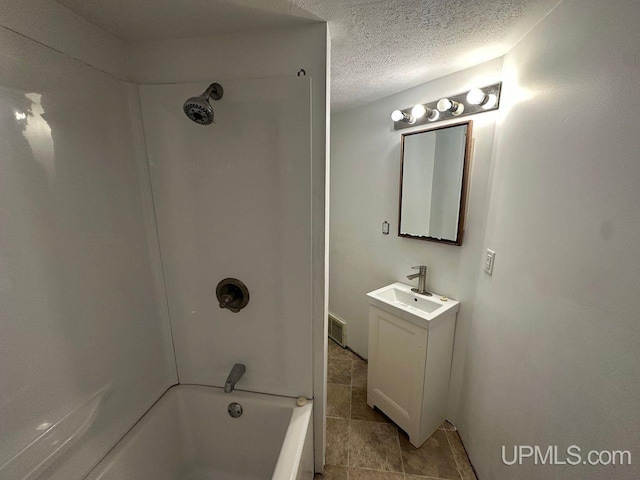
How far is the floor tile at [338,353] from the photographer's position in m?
2.29

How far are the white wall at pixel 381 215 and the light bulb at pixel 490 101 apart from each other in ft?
0.18

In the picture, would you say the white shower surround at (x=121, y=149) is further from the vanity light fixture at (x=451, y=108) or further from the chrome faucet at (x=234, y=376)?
the vanity light fixture at (x=451, y=108)

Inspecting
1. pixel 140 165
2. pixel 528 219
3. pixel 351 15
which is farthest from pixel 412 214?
pixel 140 165

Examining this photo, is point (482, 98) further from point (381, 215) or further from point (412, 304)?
point (412, 304)

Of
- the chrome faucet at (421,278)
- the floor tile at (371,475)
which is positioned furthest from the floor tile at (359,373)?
the chrome faucet at (421,278)

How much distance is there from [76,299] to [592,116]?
5.82 ft

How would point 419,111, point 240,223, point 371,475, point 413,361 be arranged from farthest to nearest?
point 419,111 < point 413,361 < point 371,475 < point 240,223

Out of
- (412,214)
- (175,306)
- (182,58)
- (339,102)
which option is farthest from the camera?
(339,102)

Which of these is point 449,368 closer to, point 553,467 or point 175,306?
point 553,467

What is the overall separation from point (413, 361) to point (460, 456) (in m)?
0.62

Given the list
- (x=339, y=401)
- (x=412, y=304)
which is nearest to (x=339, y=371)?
(x=339, y=401)

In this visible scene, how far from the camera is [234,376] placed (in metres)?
1.13

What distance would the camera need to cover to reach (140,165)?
105cm

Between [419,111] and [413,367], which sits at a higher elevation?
[419,111]
